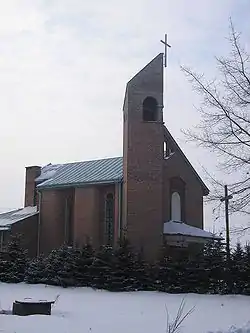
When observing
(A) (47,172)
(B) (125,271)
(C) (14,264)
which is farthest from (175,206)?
(A) (47,172)

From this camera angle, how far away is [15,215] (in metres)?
36.8

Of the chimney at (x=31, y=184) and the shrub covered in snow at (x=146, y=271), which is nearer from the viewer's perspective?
the shrub covered in snow at (x=146, y=271)

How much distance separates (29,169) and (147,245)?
1556 cm

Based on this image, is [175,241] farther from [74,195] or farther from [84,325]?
[84,325]

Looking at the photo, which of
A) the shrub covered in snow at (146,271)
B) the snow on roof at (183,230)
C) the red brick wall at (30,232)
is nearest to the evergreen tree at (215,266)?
the shrub covered in snow at (146,271)

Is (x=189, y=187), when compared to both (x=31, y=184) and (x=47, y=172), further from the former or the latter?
(x=31, y=184)

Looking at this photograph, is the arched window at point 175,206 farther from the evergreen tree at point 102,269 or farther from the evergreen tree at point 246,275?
the evergreen tree at point 102,269

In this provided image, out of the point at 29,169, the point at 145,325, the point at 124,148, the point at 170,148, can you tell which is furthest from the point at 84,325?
the point at 29,169

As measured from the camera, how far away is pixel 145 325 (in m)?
12.2

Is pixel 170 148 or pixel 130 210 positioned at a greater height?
pixel 170 148

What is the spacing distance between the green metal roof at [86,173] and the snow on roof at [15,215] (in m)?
2.09

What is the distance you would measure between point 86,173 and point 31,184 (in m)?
7.35

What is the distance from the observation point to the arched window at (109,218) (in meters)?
31.5

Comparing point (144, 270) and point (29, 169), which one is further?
point (29, 169)
